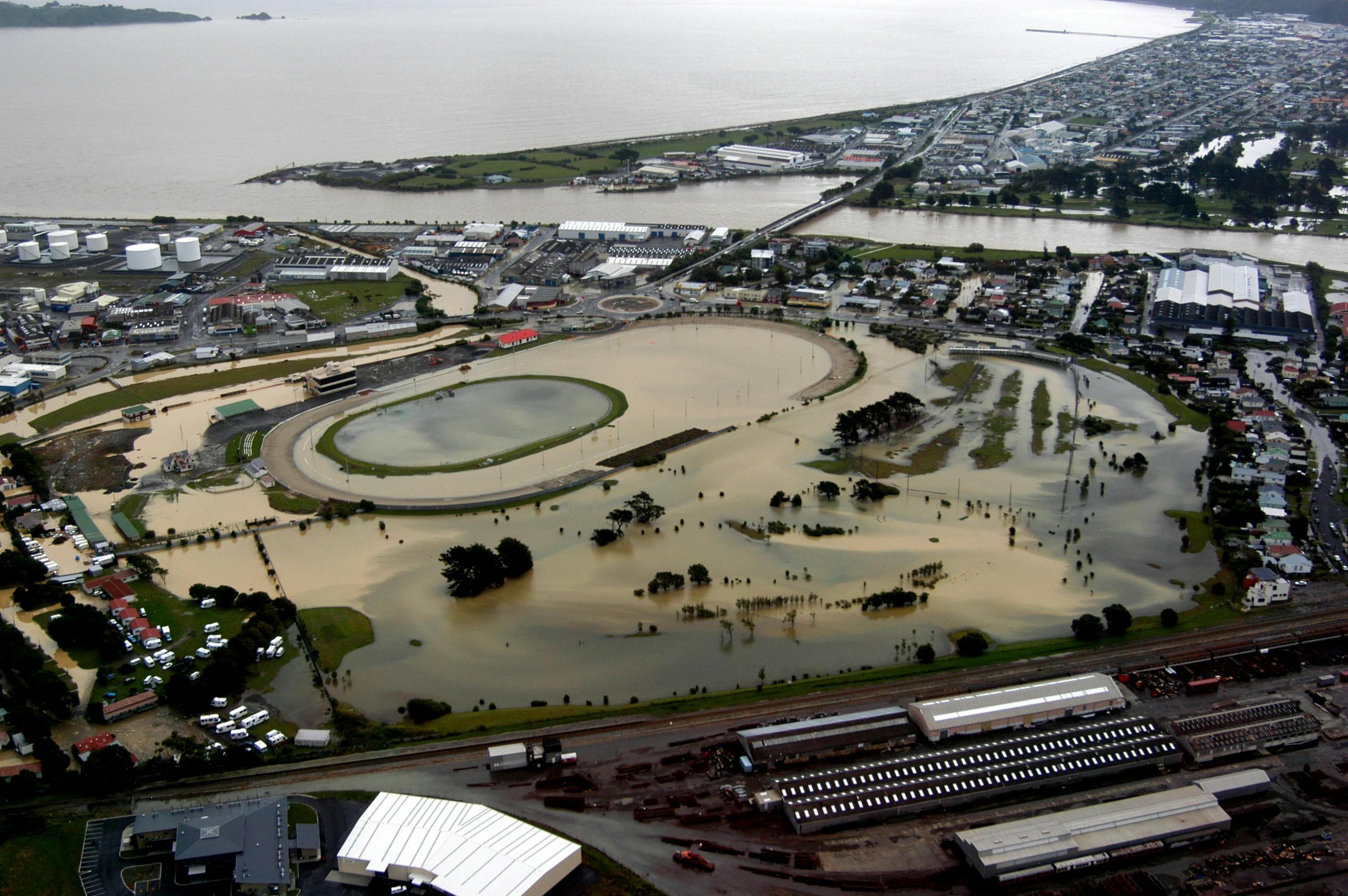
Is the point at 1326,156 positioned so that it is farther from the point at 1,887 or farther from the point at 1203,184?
the point at 1,887

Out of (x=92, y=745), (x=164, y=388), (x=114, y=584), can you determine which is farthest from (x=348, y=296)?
(x=92, y=745)

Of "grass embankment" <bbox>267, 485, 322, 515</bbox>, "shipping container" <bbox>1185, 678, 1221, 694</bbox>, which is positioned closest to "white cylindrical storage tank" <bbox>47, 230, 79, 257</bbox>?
"grass embankment" <bbox>267, 485, 322, 515</bbox>

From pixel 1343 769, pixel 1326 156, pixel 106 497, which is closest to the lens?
pixel 1343 769

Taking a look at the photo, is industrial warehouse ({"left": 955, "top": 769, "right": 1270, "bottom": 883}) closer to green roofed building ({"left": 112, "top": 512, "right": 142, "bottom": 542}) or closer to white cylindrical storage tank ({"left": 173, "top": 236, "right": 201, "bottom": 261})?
green roofed building ({"left": 112, "top": 512, "right": 142, "bottom": 542})

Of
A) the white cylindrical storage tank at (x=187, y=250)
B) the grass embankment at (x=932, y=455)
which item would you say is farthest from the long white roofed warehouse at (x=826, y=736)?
the white cylindrical storage tank at (x=187, y=250)

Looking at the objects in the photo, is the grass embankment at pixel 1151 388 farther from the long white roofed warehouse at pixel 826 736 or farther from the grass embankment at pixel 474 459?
the long white roofed warehouse at pixel 826 736

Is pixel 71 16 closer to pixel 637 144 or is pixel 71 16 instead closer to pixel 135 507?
pixel 637 144

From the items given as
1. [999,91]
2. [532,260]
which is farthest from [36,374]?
[999,91]
